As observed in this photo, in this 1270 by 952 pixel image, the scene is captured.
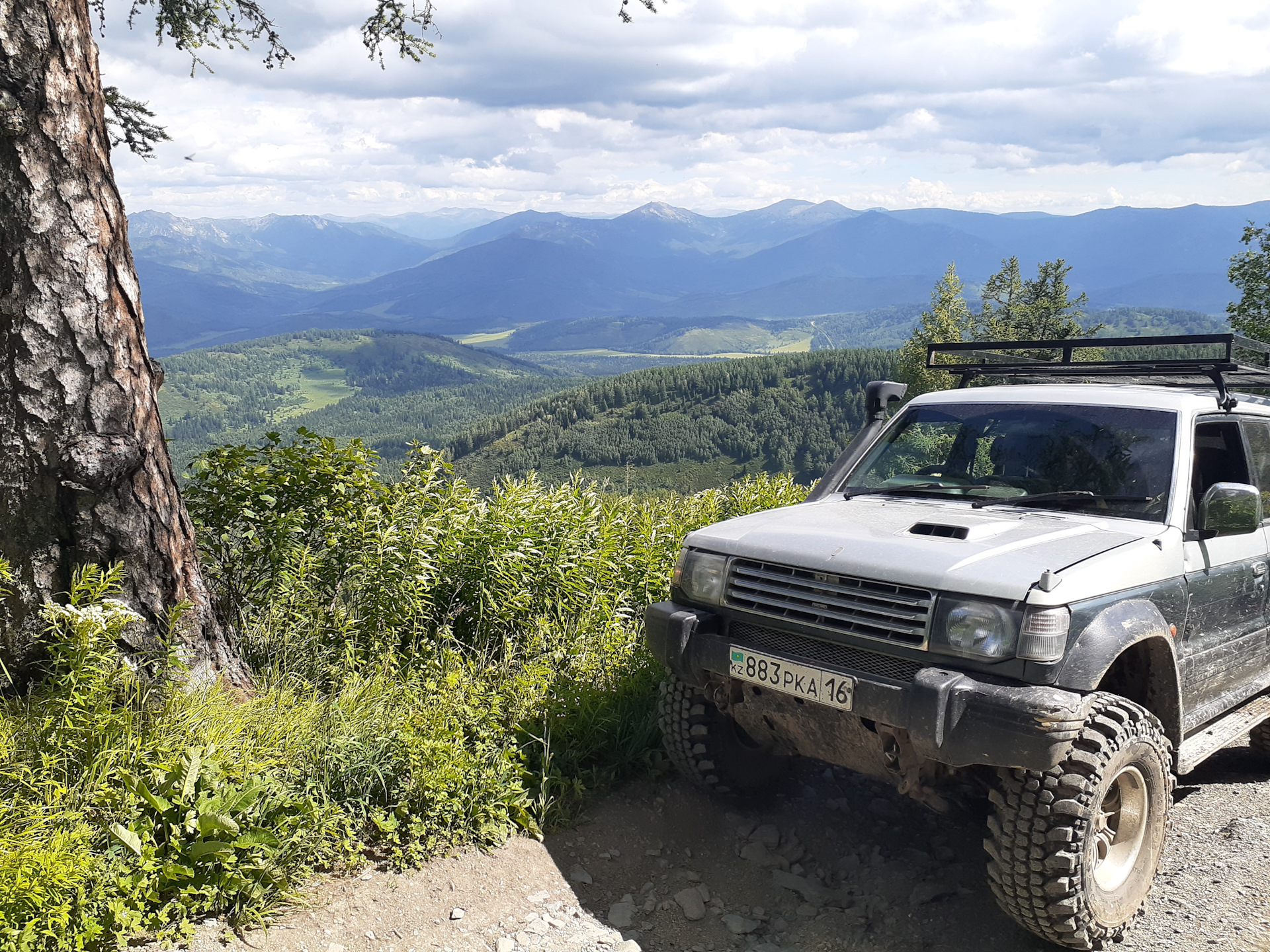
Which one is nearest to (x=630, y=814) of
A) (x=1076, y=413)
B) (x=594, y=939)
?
(x=594, y=939)

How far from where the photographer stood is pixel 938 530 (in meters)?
3.78

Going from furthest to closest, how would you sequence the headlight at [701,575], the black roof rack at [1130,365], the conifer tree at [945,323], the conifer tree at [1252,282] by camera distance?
the conifer tree at [945,323] < the conifer tree at [1252,282] < the black roof rack at [1130,365] < the headlight at [701,575]

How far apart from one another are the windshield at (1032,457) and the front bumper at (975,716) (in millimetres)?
1323

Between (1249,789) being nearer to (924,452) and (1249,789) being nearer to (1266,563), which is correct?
(1266,563)

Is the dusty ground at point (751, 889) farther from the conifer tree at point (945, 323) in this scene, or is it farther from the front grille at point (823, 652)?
the conifer tree at point (945, 323)

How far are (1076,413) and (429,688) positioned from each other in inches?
141

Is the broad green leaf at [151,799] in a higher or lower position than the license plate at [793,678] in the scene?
lower

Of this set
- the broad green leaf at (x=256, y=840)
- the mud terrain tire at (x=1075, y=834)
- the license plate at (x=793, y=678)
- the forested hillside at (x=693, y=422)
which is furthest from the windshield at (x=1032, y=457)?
the forested hillside at (x=693, y=422)

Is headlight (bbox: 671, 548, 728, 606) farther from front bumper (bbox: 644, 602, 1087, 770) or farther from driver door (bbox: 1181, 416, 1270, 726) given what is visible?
driver door (bbox: 1181, 416, 1270, 726)

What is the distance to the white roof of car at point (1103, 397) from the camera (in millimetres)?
4402

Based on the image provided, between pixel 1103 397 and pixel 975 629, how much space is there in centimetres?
197

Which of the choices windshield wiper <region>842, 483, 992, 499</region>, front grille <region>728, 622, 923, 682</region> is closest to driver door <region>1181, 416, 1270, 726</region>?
windshield wiper <region>842, 483, 992, 499</region>

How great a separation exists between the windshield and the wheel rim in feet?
3.85

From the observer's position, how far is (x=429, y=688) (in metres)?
4.52
